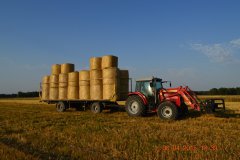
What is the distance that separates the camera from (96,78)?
53.0 ft

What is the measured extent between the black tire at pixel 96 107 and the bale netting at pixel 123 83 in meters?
1.38

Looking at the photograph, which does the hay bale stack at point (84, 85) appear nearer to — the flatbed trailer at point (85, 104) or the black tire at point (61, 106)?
the flatbed trailer at point (85, 104)

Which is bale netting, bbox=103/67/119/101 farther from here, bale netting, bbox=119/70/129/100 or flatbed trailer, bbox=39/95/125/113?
bale netting, bbox=119/70/129/100

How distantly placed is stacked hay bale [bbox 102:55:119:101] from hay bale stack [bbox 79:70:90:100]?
1.46 m

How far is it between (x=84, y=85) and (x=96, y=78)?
3.70 ft

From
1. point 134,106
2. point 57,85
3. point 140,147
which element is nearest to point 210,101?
point 134,106

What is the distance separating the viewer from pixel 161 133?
8.20 metres

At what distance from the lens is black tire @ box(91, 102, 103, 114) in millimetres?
15948

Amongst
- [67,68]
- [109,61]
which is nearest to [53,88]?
[67,68]

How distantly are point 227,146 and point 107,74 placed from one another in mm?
9937

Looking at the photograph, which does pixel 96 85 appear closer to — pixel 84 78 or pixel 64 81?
pixel 84 78

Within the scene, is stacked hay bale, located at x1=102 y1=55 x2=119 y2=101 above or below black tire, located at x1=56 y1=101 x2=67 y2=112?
above

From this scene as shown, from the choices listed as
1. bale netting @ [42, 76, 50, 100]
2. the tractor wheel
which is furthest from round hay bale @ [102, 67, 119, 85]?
bale netting @ [42, 76, 50, 100]

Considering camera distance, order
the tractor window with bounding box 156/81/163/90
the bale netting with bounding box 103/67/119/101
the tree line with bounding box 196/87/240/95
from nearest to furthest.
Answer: the tractor window with bounding box 156/81/163/90 → the bale netting with bounding box 103/67/119/101 → the tree line with bounding box 196/87/240/95
